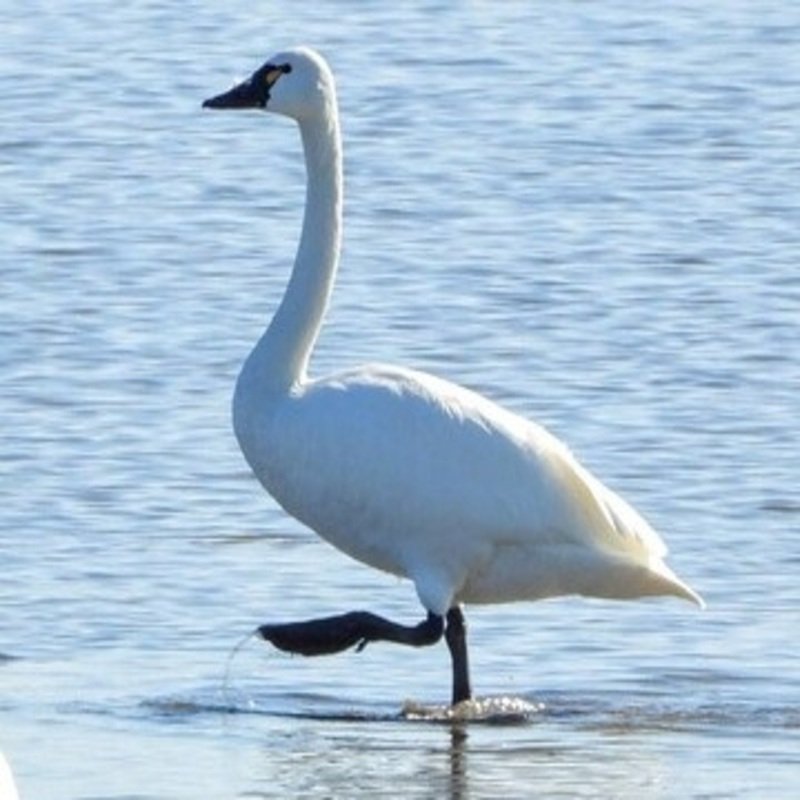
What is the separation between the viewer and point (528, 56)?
21.9 meters

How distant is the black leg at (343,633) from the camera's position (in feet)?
31.1

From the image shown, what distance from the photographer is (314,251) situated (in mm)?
10156

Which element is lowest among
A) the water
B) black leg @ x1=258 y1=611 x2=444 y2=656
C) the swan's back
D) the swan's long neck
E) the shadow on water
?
the water

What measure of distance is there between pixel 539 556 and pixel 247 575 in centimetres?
138

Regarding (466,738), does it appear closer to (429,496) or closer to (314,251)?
Answer: (429,496)

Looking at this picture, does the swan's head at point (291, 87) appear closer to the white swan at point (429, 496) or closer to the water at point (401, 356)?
the white swan at point (429, 496)

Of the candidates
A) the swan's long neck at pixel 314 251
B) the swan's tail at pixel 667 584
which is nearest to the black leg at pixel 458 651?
the swan's tail at pixel 667 584

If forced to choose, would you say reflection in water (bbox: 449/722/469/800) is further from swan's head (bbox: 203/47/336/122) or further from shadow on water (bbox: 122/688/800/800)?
swan's head (bbox: 203/47/336/122)

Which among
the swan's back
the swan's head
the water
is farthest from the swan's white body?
the swan's head

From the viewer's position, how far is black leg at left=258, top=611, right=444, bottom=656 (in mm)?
9477

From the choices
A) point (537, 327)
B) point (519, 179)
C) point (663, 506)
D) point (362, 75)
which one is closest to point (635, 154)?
point (519, 179)

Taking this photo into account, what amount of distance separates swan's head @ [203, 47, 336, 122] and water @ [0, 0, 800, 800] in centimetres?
137

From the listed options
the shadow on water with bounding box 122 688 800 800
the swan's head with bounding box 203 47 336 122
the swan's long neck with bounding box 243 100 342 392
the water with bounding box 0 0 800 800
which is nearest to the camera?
the shadow on water with bounding box 122 688 800 800

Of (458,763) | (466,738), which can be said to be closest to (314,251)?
(466,738)
